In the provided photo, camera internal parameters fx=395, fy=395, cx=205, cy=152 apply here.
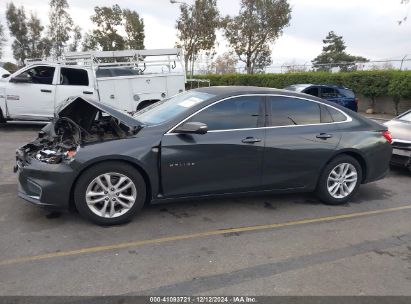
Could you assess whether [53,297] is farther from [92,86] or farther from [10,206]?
[92,86]

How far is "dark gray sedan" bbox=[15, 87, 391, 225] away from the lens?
168 inches

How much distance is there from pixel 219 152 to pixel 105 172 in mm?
1331

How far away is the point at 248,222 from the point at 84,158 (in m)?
2.02

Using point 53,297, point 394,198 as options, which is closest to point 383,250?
point 394,198

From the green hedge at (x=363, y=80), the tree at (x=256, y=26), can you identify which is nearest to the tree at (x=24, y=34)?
the tree at (x=256, y=26)

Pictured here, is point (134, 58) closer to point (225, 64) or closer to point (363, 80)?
point (363, 80)

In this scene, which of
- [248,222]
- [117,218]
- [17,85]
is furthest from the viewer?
[17,85]

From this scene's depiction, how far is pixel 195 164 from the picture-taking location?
180 inches

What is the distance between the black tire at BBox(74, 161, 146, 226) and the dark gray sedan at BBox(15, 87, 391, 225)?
11 mm

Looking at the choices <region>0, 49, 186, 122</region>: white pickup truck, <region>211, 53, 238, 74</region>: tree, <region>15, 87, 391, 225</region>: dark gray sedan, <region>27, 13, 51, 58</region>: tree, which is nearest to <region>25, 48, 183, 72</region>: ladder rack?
<region>0, 49, 186, 122</region>: white pickup truck

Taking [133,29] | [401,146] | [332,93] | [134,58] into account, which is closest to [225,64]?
[133,29]

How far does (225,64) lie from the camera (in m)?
49.5

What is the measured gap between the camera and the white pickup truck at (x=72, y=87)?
10.5 m

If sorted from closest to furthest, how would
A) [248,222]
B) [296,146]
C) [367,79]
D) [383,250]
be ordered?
[383,250], [248,222], [296,146], [367,79]
